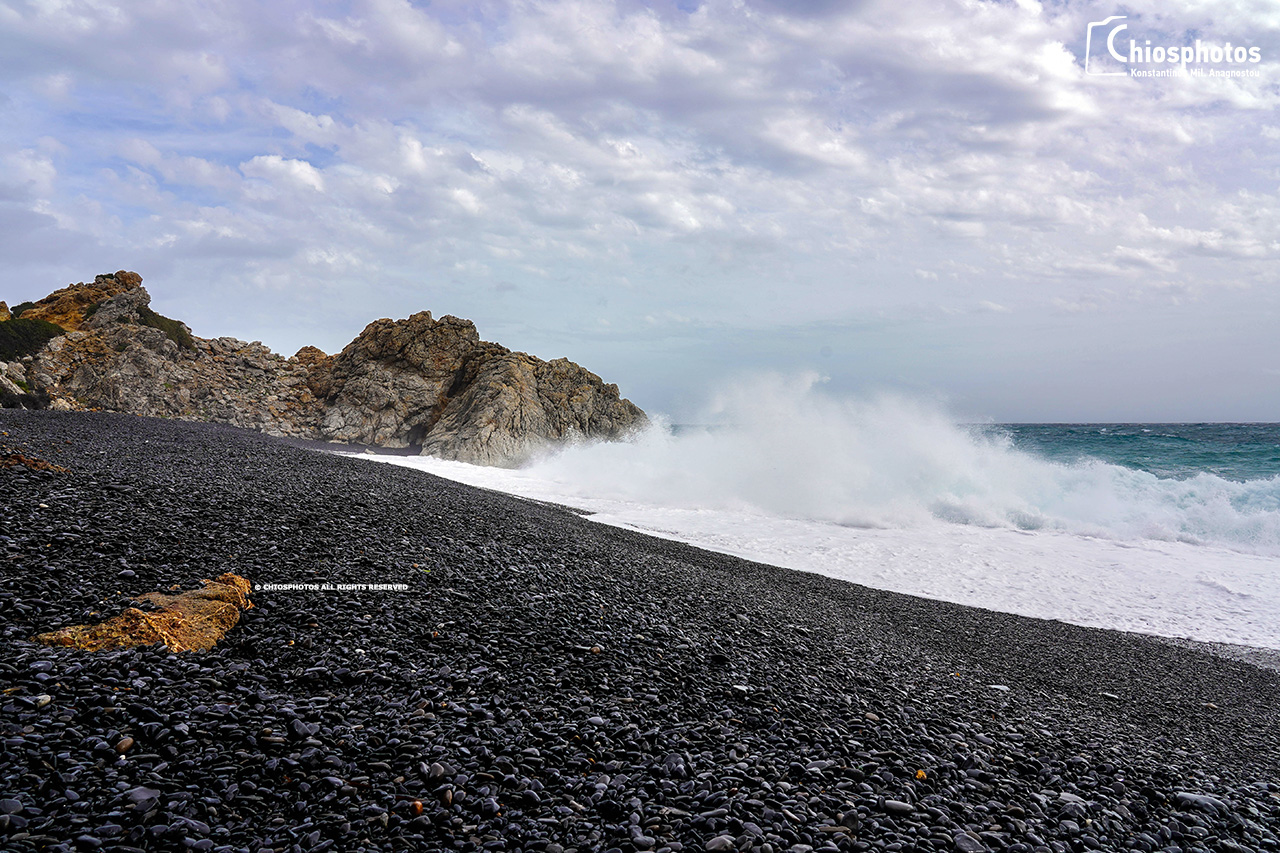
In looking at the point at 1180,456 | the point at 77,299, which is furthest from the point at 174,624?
the point at 1180,456

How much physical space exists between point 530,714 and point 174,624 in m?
2.50

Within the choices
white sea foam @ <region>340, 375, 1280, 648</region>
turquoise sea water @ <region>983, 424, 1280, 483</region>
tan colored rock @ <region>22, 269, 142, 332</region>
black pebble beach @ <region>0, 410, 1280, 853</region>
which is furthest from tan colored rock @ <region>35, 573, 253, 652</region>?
tan colored rock @ <region>22, 269, 142, 332</region>

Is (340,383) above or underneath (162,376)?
above

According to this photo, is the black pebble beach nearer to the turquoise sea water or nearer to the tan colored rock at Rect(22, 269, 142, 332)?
the turquoise sea water

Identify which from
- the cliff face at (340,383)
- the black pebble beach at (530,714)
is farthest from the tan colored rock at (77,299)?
the black pebble beach at (530,714)

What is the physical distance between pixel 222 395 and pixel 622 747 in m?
37.1

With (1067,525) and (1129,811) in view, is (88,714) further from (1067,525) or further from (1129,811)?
(1067,525)

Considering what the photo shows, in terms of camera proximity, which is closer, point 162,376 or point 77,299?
point 162,376

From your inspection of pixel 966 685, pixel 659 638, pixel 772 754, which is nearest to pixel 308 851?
pixel 772 754

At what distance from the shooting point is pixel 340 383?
36750 millimetres

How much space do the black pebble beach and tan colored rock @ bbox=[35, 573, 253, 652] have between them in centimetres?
13
